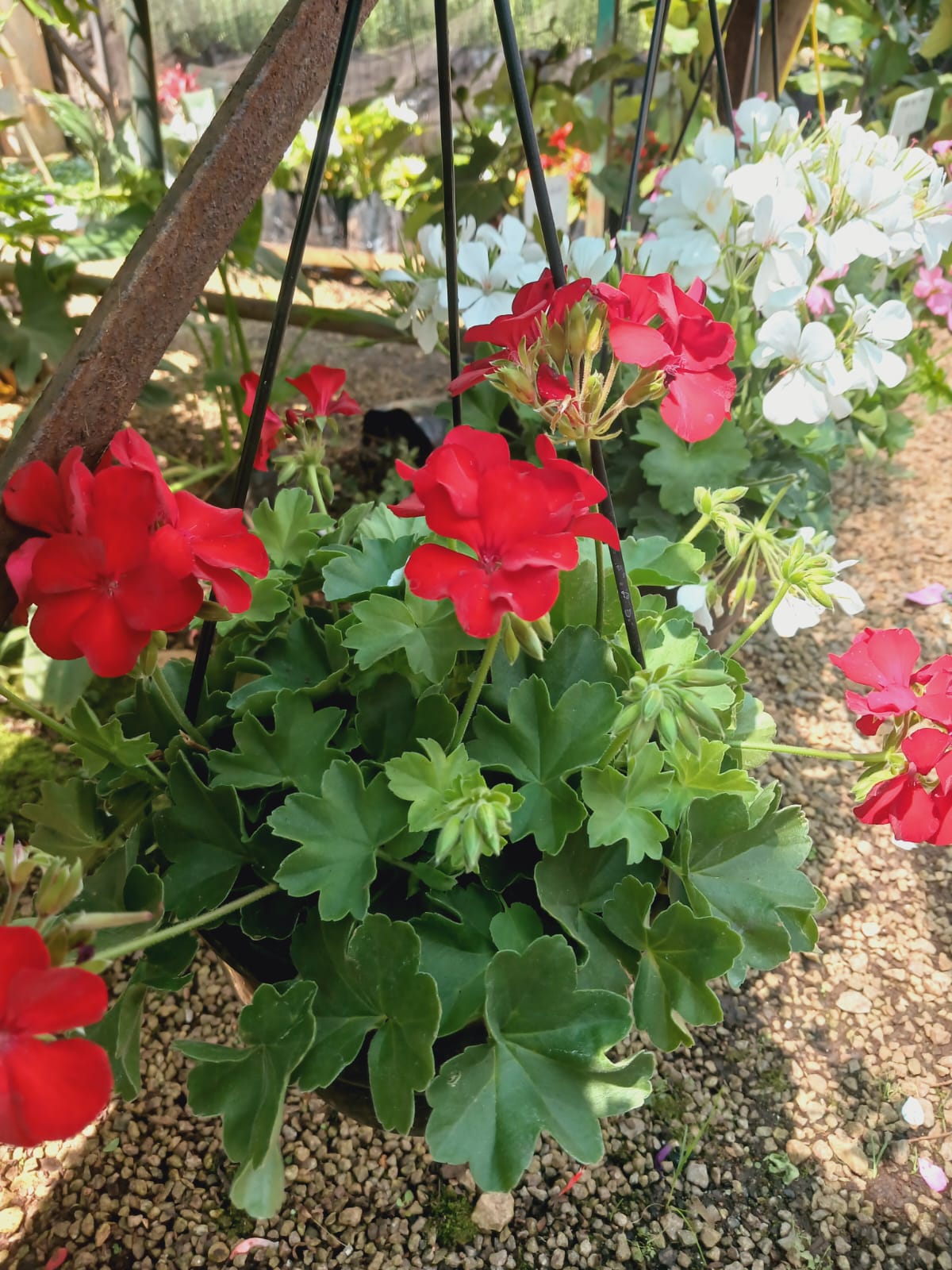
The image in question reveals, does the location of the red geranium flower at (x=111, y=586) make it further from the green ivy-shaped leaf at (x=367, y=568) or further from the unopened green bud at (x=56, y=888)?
the green ivy-shaped leaf at (x=367, y=568)

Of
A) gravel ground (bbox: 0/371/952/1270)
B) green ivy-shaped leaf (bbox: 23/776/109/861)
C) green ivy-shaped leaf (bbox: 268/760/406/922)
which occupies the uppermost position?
green ivy-shaped leaf (bbox: 268/760/406/922)

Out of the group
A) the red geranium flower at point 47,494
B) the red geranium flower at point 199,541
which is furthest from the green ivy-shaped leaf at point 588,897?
the red geranium flower at point 47,494

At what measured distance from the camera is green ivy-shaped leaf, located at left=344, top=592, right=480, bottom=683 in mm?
710

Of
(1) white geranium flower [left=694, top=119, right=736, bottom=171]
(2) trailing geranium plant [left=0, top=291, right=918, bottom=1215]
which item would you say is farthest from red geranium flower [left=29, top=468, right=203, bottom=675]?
(1) white geranium flower [left=694, top=119, right=736, bottom=171]

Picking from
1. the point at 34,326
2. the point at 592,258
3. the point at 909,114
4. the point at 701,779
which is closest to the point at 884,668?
the point at 701,779

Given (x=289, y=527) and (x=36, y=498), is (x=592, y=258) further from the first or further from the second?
(x=36, y=498)

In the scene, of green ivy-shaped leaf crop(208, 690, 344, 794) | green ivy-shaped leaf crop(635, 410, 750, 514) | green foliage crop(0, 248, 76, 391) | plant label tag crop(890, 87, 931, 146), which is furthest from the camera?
green foliage crop(0, 248, 76, 391)

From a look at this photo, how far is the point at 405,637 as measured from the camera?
720mm

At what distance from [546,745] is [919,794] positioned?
0.29 metres

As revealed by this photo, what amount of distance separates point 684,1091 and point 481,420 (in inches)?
41.2

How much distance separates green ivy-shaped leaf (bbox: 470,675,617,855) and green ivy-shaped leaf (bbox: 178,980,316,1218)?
0.20 m

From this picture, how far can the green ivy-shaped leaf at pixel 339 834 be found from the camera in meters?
0.66

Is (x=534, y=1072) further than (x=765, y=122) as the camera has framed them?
No

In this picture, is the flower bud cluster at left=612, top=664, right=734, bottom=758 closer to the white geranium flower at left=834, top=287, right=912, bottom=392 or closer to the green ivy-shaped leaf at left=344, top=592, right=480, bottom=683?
the green ivy-shaped leaf at left=344, top=592, right=480, bottom=683
